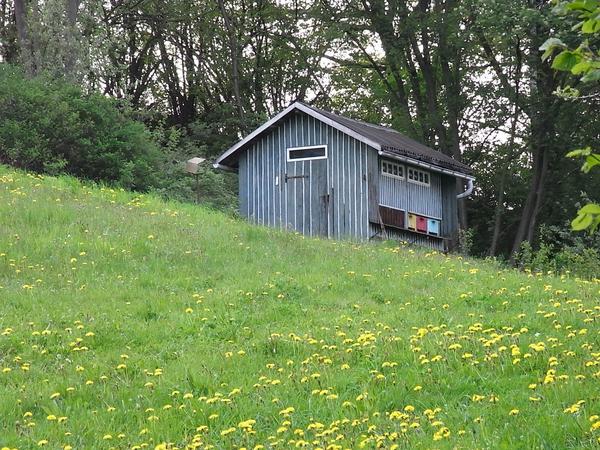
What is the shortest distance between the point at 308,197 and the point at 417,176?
3753 millimetres

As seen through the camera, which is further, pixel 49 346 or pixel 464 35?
pixel 464 35

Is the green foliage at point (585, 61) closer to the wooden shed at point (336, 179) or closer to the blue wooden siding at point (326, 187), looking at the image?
the blue wooden siding at point (326, 187)

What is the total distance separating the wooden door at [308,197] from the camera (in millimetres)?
27078

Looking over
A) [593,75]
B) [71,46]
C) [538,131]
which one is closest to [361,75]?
[538,131]

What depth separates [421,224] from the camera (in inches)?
1117

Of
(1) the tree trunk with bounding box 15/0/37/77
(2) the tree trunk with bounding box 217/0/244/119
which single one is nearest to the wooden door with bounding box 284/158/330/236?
(1) the tree trunk with bounding box 15/0/37/77

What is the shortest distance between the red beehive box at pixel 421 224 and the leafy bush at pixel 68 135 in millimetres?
8786

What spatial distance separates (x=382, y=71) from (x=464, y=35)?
968 centimetres

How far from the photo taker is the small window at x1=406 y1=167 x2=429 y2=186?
92.5ft

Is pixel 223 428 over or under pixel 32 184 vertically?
under

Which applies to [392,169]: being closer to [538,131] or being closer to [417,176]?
[417,176]

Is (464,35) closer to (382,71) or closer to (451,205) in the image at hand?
(451,205)

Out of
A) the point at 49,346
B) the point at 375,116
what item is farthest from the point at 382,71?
the point at 49,346

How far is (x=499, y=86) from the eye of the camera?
34.2 m
